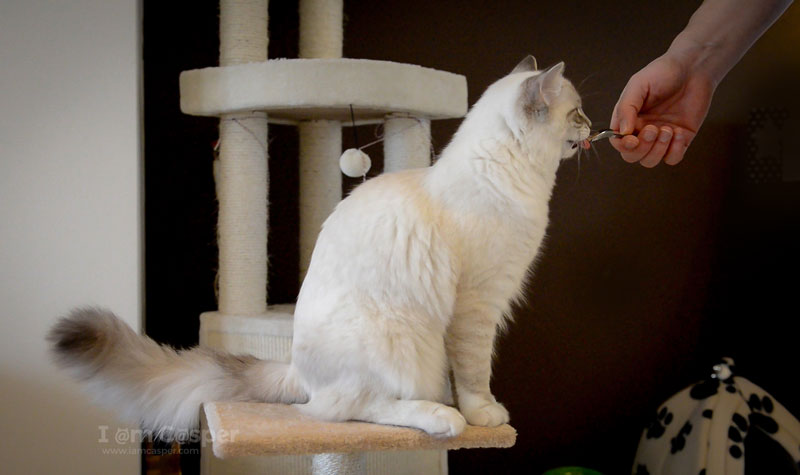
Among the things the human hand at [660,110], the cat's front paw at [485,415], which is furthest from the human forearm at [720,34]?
A: the cat's front paw at [485,415]

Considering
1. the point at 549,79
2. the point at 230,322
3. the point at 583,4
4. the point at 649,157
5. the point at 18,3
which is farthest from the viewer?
the point at 583,4

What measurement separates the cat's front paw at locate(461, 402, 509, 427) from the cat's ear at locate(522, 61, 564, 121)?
570 millimetres

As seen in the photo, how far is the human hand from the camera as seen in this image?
1597 millimetres

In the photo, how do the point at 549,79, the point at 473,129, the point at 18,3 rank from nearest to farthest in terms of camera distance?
the point at 549,79 → the point at 473,129 → the point at 18,3

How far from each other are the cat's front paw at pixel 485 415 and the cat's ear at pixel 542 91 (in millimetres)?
570

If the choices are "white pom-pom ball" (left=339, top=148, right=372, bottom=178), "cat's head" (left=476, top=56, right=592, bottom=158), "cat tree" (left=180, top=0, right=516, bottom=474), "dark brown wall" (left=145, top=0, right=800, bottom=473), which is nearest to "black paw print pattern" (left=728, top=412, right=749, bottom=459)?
"dark brown wall" (left=145, top=0, right=800, bottom=473)

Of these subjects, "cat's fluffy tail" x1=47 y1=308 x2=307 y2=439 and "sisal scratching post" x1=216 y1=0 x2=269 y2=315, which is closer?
"cat's fluffy tail" x1=47 y1=308 x2=307 y2=439

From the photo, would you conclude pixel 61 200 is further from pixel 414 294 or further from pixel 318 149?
pixel 414 294

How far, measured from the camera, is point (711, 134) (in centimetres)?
299

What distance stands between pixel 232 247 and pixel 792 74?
230 cm

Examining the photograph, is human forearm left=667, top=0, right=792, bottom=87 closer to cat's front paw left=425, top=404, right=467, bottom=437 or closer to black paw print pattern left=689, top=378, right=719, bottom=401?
cat's front paw left=425, top=404, right=467, bottom=437

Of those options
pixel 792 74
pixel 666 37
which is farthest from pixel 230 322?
pixel 792 74

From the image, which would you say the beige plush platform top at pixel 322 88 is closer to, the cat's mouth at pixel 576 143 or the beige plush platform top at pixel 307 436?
the cat's mouth at pixel 576 143

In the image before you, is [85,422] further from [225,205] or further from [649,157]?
[649,157]
